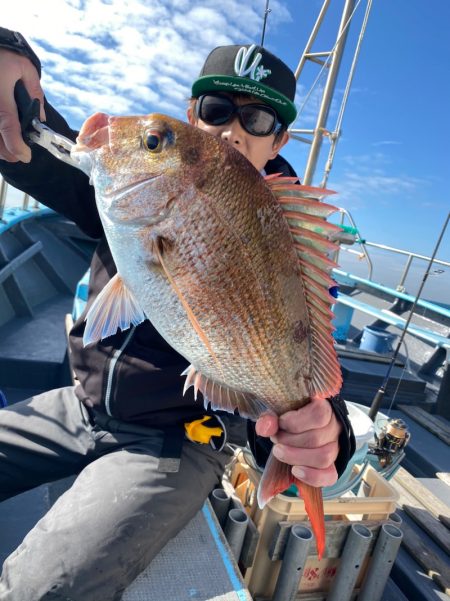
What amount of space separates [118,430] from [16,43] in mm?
1735

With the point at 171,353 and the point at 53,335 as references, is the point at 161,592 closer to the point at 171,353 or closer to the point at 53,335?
the point at 171,353

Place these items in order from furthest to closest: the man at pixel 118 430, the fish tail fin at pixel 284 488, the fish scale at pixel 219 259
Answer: the man at pixel 118 430 < the fish tail fin at pixel 284 488 < the fish scale at pixel 219 259

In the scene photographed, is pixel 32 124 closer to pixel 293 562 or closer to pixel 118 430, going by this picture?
pixel 118 430

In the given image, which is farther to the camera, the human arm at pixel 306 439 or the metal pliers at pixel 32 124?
the metal pliers at pixel 32 124

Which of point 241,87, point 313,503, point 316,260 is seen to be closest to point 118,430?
point 313,503

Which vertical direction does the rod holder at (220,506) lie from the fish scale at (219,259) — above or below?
below

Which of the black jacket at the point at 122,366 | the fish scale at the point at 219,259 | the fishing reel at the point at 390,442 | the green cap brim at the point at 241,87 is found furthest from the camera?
the fishing reel at the point at 390,442

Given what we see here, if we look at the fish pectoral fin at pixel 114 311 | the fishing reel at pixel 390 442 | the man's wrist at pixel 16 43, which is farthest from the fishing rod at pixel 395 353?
the man's wrist at pixel 16 43

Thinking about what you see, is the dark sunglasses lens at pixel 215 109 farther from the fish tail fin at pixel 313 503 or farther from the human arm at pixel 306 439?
the fish tail fin at pixel 313 503

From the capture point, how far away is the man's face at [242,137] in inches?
85.0

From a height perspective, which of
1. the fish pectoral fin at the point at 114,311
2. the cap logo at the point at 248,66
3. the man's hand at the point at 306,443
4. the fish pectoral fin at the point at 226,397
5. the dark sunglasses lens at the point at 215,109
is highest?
the cap logo at the point at 248,66

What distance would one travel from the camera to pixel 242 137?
7.11ft

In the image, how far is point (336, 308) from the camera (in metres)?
7.43

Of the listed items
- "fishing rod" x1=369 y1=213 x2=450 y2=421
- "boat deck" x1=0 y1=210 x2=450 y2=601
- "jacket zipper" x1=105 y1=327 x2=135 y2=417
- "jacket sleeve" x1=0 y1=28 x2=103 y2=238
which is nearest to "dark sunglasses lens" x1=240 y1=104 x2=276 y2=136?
"jacket sleeve" x1=0 y1=28 x2=103 y2=238
